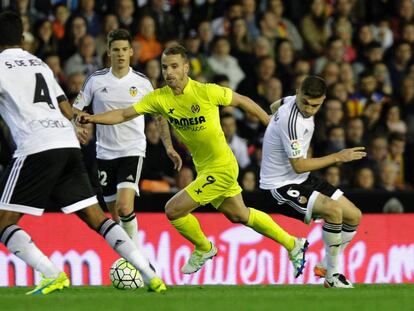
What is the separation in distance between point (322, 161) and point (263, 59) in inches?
250

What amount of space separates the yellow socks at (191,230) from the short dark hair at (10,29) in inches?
101

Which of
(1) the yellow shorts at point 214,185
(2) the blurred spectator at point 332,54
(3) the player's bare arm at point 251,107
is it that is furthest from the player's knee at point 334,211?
(2) the blurred spectator at point 332,54

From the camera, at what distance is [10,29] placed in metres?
9.75

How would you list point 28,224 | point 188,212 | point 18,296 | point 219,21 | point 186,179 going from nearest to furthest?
point 18,296 → point 188,212 → point 28,224 → point 186,179 → point 219,21

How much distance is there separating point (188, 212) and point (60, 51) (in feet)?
18.9

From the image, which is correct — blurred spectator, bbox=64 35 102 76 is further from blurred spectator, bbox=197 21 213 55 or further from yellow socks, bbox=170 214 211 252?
yellow socks, bbox=170 214 211 252

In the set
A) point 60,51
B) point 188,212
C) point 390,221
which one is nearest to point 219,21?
point 60,51

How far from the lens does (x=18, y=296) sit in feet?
32.7

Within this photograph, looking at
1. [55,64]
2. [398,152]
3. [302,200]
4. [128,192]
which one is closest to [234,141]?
[398,152]

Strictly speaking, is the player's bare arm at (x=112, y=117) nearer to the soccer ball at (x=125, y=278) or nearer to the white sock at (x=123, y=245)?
the white sock at (x=123, y=245)

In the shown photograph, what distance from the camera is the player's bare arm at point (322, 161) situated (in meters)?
10.7

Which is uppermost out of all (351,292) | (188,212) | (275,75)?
(275,75)

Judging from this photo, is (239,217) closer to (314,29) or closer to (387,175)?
(387,175)

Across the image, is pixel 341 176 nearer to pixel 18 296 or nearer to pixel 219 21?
pixel 219 21
